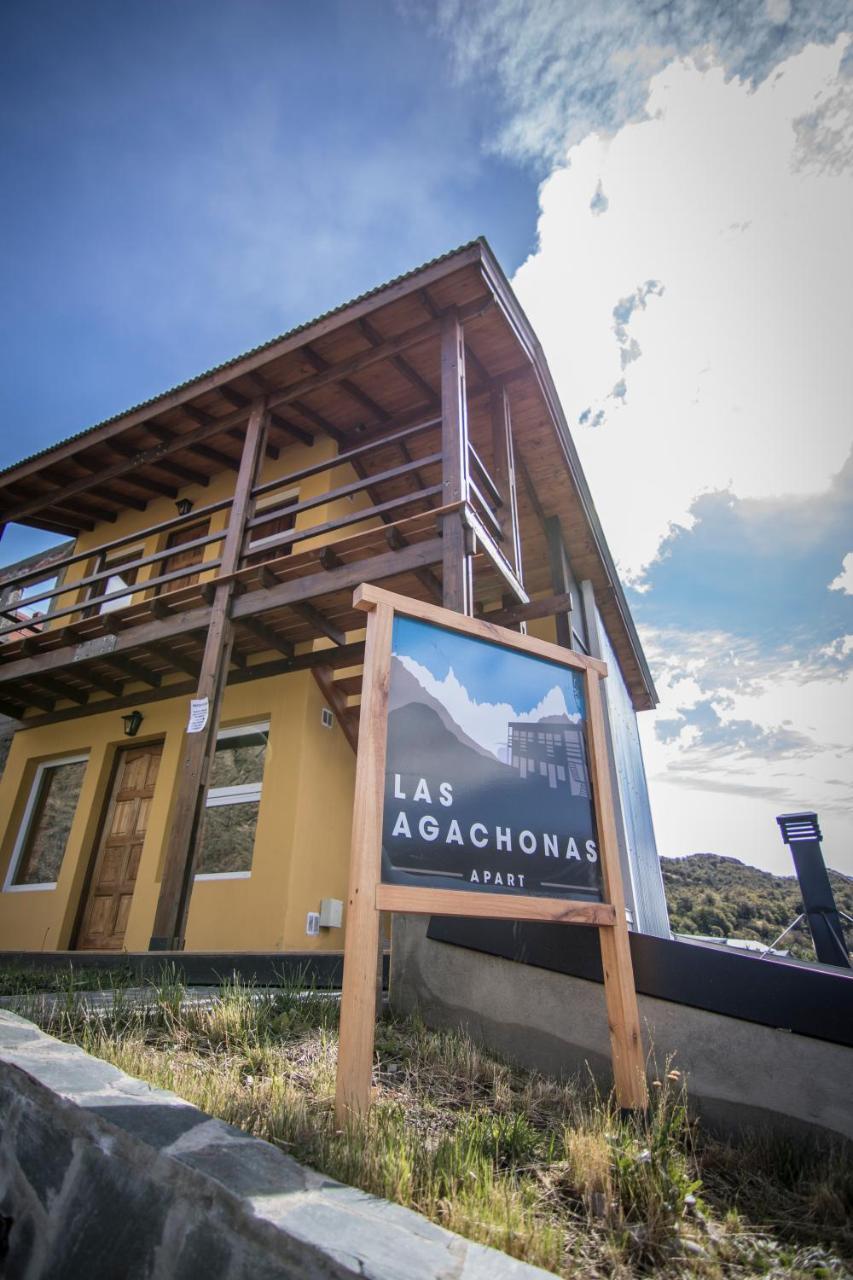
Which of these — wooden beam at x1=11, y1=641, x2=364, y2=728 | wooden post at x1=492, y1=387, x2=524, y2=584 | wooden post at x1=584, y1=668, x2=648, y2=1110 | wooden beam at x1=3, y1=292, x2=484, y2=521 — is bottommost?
wooden post at x1=584, y1=668, x2=648, y2=1110

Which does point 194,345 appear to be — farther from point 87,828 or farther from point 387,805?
point 387,805

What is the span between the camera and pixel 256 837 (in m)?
6.51

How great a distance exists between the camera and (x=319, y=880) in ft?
21.3

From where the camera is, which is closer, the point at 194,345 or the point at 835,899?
the point at 835,899

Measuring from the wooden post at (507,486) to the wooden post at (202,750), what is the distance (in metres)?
2.67

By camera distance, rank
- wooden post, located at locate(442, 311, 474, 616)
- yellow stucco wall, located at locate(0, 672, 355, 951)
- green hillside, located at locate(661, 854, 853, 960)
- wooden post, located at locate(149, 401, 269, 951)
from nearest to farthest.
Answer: wooden post, located at locate(442, 311, 474, 616) < wooden post, located at locate(149, 401, 269, 951) < yellow stucco wall, located at locate(0, 672, 355, 951) < green hillside, located at locate(661, 854, 853, 960)

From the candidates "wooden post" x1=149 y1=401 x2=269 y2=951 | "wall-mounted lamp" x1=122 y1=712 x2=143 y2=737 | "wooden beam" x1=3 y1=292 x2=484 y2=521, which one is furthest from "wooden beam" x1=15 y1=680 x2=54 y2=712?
"wooden post" x1=149 y1=401 x2=269 y2=951

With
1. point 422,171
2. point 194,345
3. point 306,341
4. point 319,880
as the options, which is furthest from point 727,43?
point 319,880

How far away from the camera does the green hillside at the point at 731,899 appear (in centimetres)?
1333

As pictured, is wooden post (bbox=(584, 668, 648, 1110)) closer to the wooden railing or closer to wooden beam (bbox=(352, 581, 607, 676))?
wooden beam (bbox=(352, 581, 607, 676))

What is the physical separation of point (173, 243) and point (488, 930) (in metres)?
10.3

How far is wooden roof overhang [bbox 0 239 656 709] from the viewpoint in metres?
5.95

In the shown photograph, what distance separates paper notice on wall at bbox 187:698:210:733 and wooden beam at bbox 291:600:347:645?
126 centimetres

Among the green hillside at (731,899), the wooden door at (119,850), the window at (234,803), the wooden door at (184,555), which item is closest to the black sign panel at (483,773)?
the window at (234,803)
